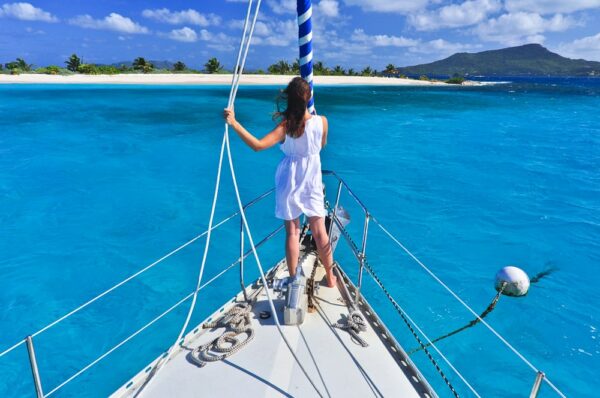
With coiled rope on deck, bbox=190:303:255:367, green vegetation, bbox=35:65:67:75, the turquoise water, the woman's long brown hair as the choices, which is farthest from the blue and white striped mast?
green vegetation, bbox=35:65:67:75

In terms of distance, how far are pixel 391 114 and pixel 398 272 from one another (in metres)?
22.7

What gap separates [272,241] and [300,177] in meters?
4.95

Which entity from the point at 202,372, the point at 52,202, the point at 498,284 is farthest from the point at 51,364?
the point at 52,202

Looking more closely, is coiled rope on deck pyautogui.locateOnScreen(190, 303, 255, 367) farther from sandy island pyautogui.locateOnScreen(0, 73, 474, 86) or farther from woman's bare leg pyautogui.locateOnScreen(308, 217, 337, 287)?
sandy island pyautogui.locateOnScreen(0, 73, 474, 86)

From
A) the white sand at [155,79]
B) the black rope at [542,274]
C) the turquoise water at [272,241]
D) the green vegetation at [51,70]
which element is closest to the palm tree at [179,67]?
the white sand at [155,79]

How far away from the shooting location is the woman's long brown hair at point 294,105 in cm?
242

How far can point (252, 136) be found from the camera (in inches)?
89.4

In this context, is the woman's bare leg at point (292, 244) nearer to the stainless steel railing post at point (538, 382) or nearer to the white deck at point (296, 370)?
the white deck at point (296, 370)

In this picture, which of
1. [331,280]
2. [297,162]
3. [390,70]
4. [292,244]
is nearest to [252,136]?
[297,162]

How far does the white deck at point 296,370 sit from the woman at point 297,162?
0.63 metres

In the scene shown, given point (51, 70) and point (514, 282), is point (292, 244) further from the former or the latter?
point (51, 70)

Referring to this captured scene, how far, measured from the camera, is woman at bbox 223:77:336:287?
2453 mm

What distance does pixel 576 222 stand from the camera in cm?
881

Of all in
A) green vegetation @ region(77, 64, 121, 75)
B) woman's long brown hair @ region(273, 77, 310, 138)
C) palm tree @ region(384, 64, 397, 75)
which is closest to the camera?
woman's long brown hair @ region(273, 77, 310, 138)
